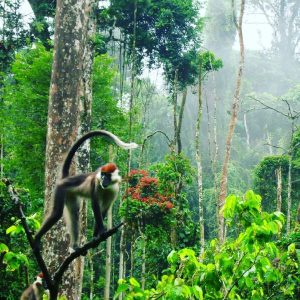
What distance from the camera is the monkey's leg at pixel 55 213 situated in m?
2.76

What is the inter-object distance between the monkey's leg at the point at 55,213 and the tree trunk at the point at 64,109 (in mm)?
1617

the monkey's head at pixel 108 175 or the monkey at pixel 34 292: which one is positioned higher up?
the monkey's head at pixel 108 175

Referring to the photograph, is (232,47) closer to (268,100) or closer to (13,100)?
(268,100)

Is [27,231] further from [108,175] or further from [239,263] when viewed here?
[239,263]

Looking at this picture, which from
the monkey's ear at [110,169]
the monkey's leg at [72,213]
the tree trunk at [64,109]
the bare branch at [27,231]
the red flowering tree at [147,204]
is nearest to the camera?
the bare branch at [27,231]

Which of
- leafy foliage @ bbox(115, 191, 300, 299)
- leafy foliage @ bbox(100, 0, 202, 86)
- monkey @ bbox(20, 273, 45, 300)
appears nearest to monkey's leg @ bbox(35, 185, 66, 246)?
leafy foliage @ bbox(115, 191, 300, 299)

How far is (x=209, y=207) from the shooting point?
18.0 metres

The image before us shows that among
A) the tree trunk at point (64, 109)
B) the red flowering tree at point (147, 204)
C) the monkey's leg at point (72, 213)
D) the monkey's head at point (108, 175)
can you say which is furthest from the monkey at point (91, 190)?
the red flowering tree at point (147, 204)

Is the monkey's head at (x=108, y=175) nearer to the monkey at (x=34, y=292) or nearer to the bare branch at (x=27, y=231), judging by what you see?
the bare branch at (x=27, y=231)

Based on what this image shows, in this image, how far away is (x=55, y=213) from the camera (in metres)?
2.76

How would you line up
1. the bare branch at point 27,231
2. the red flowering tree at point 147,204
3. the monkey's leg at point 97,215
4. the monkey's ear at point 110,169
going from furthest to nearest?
the red flowering tree at point 147,204
the monkey's leg at point 97,215
the monkey's ear at point 110,169
the bare branch at point 27,231

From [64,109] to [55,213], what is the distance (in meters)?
1.98

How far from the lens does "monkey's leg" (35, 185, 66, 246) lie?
2.76 metres

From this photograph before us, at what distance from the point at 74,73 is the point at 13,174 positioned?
8978 millimetres
